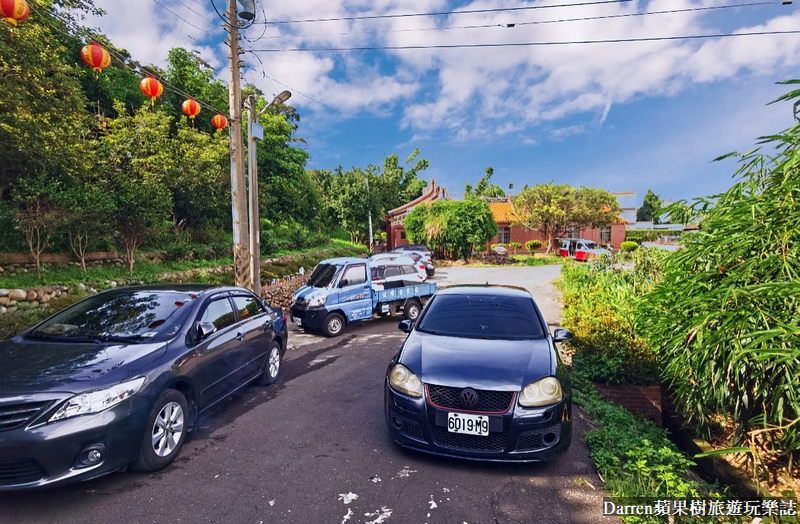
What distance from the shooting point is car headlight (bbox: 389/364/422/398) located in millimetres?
3500

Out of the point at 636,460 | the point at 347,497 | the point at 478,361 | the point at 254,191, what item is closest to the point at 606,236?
the point at 254,191

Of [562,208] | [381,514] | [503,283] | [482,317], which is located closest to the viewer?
[381,514]

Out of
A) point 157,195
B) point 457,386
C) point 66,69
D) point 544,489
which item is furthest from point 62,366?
point 66,69

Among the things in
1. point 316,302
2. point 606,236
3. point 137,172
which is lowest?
point 316,302

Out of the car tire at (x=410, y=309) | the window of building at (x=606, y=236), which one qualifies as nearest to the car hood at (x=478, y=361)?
the car tire at (x=410, y=309)

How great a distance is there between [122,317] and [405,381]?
9.41 feet

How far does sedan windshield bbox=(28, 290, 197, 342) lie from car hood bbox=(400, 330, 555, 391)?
2367 millimetres

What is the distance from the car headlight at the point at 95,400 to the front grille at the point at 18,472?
298 millimetres

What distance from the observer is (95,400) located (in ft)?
9.64

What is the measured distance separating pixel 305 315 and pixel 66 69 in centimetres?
741

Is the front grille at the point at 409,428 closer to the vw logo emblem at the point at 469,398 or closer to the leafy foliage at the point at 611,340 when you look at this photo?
the vw logo emblem at the point at 469,398

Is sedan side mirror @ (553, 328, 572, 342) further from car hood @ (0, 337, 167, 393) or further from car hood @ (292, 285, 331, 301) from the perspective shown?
car hood @ (292, 285, 331, 301)

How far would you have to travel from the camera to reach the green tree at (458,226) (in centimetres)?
2691

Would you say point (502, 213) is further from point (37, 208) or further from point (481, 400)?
point (481, 400)
